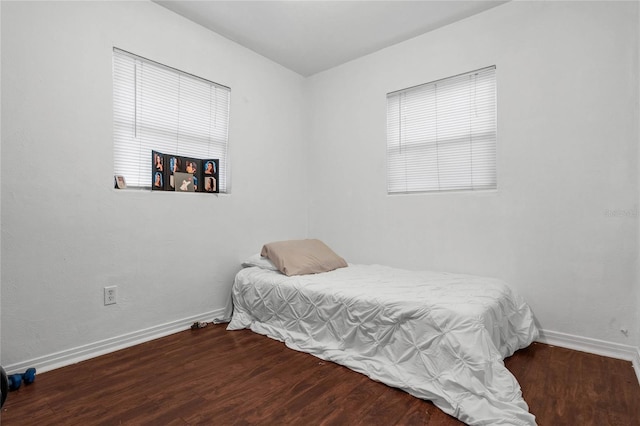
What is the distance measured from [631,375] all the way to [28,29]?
13.3ft

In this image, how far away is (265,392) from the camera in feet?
5.86

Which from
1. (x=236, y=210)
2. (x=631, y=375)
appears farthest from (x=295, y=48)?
(x=631, y=375)

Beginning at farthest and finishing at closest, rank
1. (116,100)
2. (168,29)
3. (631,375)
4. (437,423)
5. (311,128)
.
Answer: (311,128)
(168,29)
(116,100)
(631,375)
(437,423)

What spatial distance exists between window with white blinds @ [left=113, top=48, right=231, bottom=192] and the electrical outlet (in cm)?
75

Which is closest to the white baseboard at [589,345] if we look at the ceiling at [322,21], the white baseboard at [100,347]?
the ceiling at [322,21]

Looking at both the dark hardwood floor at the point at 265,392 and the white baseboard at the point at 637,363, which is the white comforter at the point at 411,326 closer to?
the dark hardwood floor at the point at 265,392

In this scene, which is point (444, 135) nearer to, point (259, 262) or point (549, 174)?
point (549, 174)

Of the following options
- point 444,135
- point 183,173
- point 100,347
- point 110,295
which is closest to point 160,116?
point 183,173

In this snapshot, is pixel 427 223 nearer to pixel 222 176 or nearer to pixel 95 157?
pixel 222 176

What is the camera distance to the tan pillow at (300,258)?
9.22ft

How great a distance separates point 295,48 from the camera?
130 inches

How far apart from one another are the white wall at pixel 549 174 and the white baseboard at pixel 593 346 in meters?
0.03

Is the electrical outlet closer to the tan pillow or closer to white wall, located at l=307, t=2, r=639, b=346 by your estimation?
the tan pillow

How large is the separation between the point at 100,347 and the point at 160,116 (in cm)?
174
